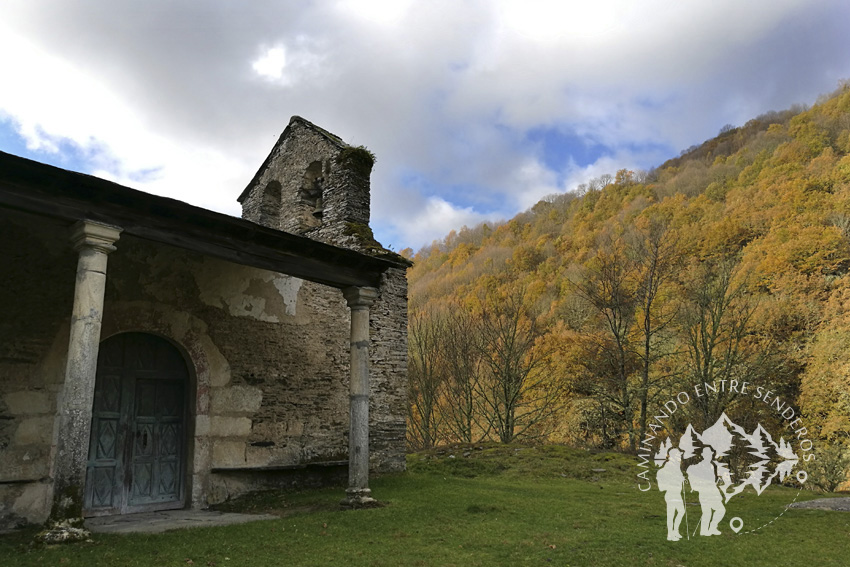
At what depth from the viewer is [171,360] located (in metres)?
7.92

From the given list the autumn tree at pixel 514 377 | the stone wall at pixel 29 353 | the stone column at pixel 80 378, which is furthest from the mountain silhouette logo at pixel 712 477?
the stone wall at pixel 29 353

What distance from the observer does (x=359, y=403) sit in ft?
24.7

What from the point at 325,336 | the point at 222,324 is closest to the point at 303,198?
the point at 325,336

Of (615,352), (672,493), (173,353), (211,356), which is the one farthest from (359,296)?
(615,352)

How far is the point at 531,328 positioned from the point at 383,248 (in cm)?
1074

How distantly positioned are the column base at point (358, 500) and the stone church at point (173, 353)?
0.03 m

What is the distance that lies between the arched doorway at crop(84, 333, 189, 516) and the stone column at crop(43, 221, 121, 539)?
1924 mm

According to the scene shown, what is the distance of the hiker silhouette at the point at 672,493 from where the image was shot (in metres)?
6.17

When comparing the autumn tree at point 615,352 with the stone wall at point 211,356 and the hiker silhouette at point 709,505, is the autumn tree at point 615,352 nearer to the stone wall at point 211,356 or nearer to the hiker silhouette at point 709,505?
the hiker silhouette at point 709,505

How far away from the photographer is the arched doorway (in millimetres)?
7047

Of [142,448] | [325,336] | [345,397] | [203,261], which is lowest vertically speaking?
[142,448]

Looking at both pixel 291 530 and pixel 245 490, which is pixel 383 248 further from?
pixel 291 530

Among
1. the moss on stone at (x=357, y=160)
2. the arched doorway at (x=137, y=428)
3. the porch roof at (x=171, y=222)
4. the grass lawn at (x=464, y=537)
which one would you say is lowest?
the grass lawn at (x=464, y=537)

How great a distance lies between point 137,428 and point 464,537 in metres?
4.63
